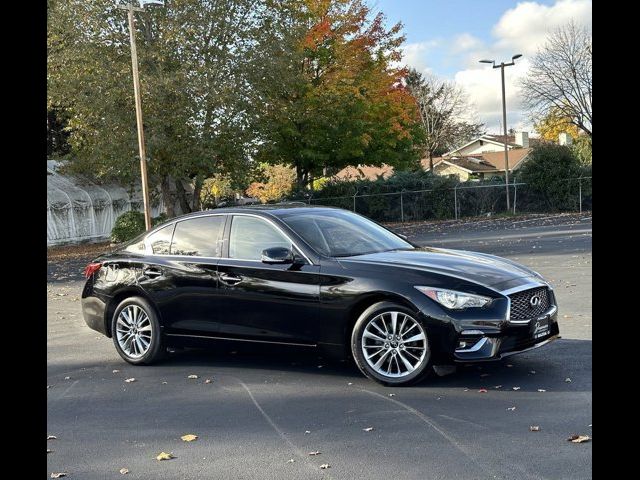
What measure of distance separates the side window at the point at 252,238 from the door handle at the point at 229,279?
0.21 meters

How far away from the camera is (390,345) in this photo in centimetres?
701

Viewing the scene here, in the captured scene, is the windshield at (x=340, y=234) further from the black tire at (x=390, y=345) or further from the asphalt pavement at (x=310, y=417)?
the asphalt pavement at (x=310, y=417)

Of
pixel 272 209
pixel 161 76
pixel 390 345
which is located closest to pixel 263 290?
pixel 272 209

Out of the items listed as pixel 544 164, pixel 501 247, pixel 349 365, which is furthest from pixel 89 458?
pixel 544 164

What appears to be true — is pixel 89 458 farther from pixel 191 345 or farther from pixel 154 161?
pixel 154 161

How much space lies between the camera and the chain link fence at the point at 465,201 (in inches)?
1486

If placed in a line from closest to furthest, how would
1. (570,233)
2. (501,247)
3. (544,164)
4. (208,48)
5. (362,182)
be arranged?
(501,247)
(570,233)
(208,48)
(544,164)
(362,182)

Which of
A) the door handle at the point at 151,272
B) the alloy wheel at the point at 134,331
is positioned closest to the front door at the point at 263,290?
the door handle at the point at 151,272

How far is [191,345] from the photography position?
321 inches

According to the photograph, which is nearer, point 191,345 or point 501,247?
point 191,345

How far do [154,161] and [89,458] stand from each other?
2749cm

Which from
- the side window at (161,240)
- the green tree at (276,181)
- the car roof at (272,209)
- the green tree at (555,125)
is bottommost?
the side window at (161,240)

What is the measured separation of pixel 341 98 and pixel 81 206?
13621mm

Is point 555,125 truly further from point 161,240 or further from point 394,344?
point 394,344
